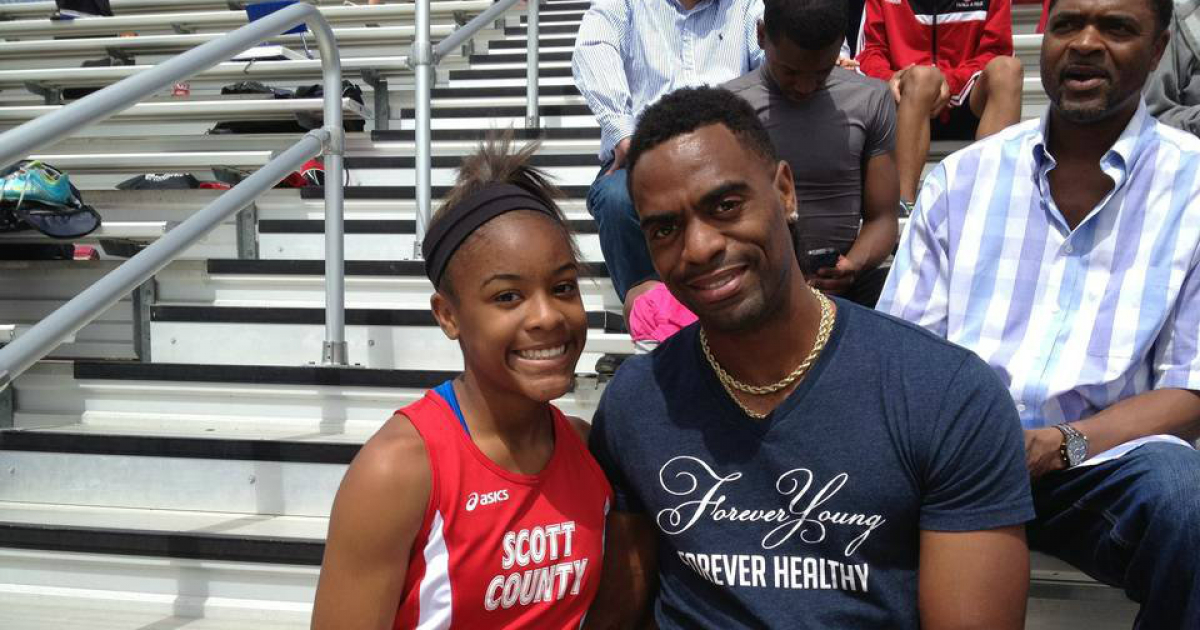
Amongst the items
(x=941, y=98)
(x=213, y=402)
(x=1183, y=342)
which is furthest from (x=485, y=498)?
(x=941, y=98)

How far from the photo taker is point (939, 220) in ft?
6.50

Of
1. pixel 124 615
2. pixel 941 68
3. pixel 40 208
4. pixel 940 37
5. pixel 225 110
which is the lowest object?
pixel 124 615

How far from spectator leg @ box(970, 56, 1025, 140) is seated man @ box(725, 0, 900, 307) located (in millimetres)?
718

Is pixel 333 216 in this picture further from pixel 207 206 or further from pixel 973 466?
pixel 973 466

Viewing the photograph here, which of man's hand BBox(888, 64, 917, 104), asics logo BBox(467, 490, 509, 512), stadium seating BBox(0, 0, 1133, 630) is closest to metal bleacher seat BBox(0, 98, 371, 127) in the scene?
stadium seating BBox(0, 0, 1133, 630)

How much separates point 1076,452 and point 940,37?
2.62m

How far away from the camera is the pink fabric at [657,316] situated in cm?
234

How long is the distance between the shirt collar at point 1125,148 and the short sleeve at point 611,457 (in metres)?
0.97

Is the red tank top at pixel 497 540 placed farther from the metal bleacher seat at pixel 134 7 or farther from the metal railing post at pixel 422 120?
the metal bleacher seat at pixel 134 7

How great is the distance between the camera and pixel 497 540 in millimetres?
1518

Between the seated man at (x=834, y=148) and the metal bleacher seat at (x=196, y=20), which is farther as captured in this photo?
the metal bleacher seat at (x=196, y=20)

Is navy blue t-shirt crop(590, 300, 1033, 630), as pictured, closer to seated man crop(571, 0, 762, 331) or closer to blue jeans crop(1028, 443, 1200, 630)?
blue jeans crop(1028, 443, 1200, 630)

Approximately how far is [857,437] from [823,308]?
0.24m

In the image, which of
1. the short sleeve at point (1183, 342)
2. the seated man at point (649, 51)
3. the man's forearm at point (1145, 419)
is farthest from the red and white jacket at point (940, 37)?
the man's forearm at point (1145, 419)
